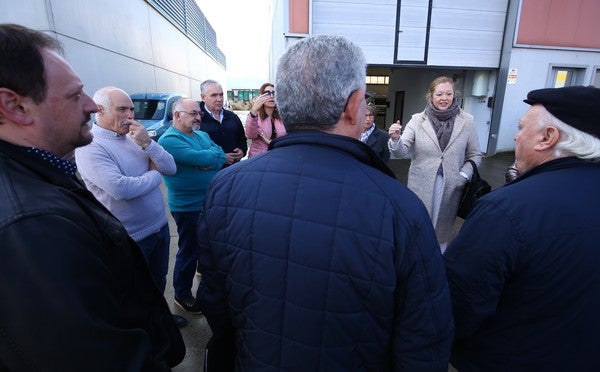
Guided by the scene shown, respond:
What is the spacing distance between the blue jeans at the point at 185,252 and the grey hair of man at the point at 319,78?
2.19 m

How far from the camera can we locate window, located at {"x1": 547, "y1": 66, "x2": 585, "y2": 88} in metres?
9.14

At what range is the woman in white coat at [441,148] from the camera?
118 inches

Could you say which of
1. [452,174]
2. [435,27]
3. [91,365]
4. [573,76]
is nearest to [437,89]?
[452,174]

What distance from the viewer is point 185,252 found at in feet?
9.81

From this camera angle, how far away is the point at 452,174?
303cm

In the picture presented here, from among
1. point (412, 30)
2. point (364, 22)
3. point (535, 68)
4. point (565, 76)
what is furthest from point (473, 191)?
point (565, 76)

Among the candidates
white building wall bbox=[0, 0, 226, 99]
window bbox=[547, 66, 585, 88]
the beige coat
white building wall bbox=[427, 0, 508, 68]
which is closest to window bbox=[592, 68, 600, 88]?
window bbox=[547, 66, 585, 88]

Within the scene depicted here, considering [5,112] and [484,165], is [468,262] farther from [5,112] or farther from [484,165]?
[484,165]

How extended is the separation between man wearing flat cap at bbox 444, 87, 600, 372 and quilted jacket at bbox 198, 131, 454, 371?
28 centimetres

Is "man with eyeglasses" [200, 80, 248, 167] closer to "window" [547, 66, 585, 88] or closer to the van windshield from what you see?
the van windshield

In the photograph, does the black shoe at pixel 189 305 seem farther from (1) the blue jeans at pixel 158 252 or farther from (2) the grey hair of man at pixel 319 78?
(2) the grey hair of man at pixel 319 78

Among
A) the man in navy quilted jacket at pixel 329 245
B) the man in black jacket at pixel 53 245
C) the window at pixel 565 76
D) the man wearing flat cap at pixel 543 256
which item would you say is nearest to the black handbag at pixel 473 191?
the man wearing flat cap at pixel 543 256

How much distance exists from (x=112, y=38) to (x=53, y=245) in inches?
488

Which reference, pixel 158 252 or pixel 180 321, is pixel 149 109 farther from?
pixel 180 321
